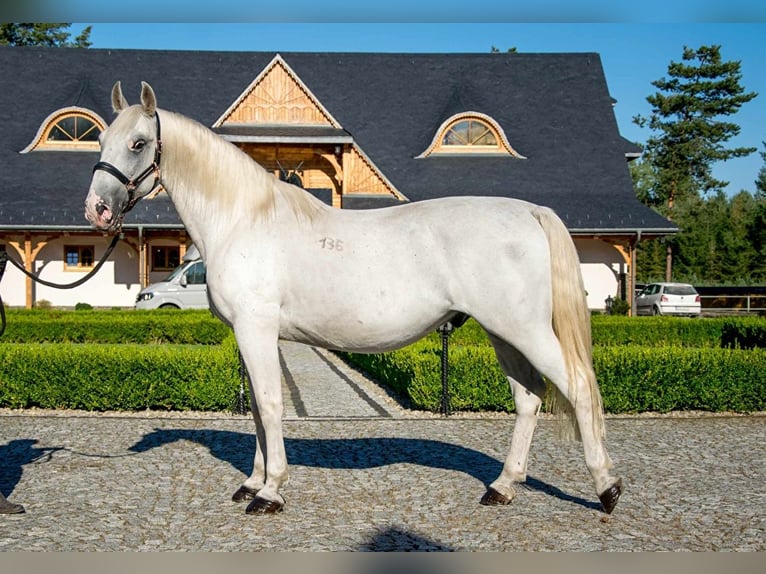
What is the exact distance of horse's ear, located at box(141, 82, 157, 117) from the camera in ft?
17.2

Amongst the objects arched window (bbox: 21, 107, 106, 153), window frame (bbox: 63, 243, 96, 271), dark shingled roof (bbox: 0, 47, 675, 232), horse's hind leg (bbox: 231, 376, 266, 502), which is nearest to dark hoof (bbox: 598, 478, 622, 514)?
horse's hind leg (bbox: 231, 376, 266, 502)

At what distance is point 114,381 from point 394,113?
25.4m

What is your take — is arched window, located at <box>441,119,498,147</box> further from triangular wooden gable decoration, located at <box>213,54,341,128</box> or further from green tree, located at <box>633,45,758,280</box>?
green tree, located at <box>633,45,758,280</box>

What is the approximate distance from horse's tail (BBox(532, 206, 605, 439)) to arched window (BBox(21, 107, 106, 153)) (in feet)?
90.5

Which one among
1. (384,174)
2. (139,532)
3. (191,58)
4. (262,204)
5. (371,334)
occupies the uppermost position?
(191,58)

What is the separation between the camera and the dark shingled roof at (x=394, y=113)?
92.2ft

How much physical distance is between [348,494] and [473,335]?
11.0 metres

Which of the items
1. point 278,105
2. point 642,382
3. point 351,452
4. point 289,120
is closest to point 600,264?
point 289,120

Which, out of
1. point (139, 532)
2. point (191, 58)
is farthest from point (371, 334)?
point (191, 58)

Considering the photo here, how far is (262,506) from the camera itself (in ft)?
17.4

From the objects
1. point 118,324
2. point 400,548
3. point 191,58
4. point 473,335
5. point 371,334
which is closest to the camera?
point 400,548

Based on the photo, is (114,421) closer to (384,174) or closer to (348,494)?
(348,494)

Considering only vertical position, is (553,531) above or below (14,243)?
below

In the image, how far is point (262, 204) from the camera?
5.54 m
